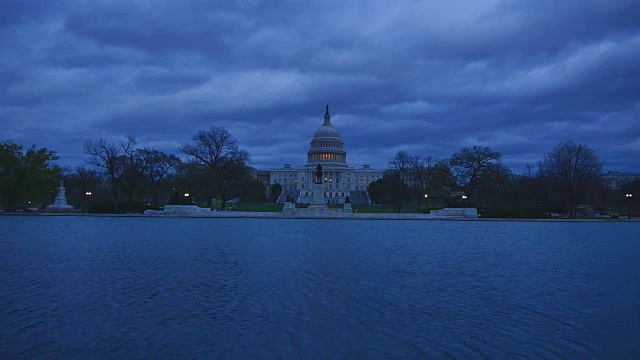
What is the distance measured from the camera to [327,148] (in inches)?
6009

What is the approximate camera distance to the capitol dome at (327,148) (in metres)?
153

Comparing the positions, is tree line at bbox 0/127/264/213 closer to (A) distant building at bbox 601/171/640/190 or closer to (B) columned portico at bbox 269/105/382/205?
(A) distant building at bbox 601/171/640/190

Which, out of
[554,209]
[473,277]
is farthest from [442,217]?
A: [473,277]

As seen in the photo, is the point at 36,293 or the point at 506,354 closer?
the point at 506,354

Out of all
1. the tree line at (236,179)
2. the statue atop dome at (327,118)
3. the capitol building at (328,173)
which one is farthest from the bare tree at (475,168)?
the statue atop dome at (327,118)

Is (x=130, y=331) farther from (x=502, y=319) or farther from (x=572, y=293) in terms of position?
(x=572, y=293)

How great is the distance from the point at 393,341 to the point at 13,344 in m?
4.92

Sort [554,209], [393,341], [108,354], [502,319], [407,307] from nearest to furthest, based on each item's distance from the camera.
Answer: [108,354] → [393,341] → [502,319] → [407,307] → [554,209]

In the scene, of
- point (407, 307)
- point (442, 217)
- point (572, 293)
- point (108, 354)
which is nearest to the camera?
point (108, 354)

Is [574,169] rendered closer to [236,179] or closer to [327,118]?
[236,179]

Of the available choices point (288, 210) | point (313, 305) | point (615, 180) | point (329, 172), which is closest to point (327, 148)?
point (329, 172)

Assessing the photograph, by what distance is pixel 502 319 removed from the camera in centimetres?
815

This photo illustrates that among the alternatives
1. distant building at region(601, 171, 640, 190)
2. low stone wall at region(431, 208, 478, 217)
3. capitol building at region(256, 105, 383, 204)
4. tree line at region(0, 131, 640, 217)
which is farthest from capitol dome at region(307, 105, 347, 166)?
low stone wall at region(431, 208, 478, 217)

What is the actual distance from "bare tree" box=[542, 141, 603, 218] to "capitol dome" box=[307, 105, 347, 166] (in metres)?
97.2
